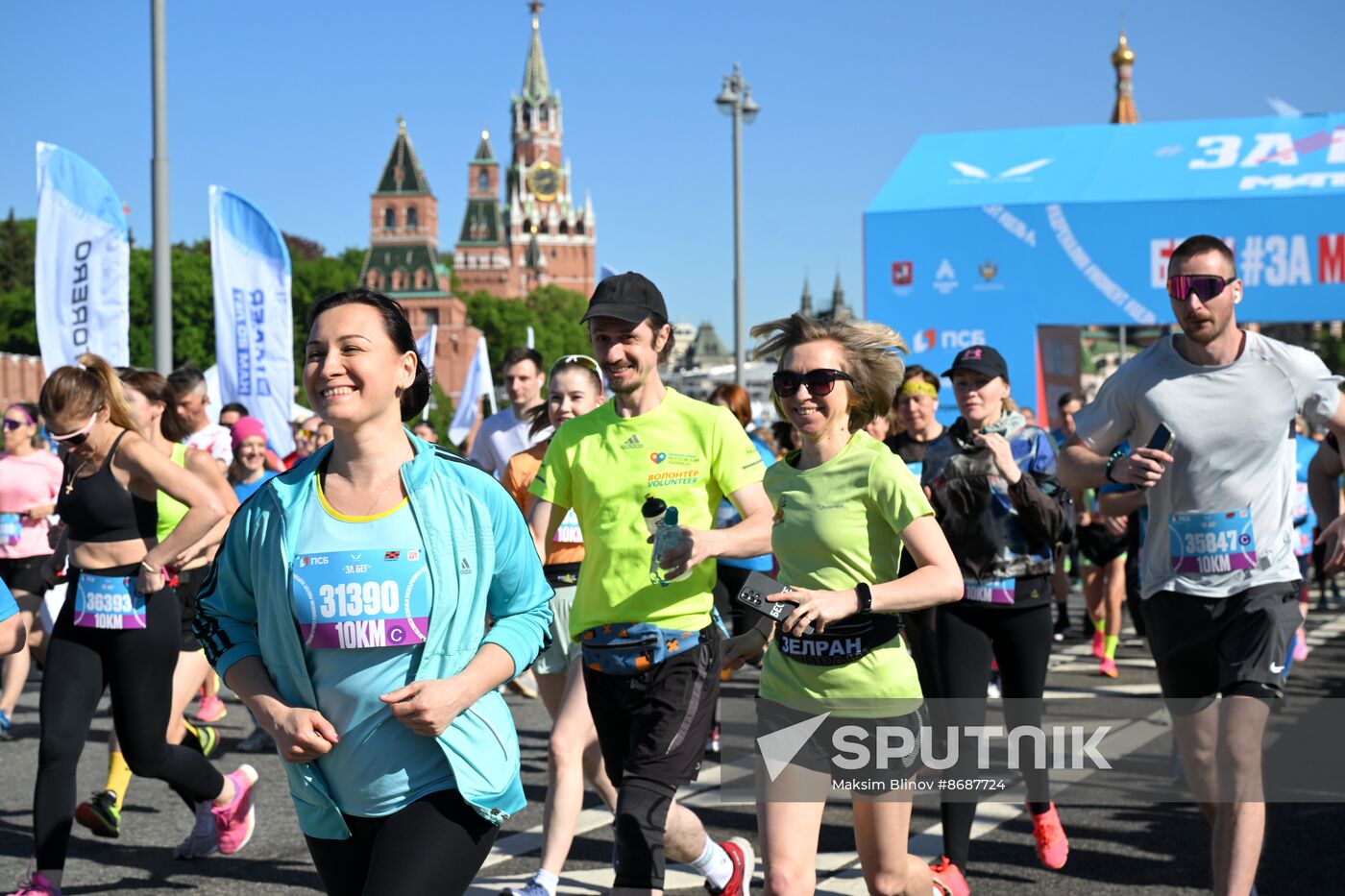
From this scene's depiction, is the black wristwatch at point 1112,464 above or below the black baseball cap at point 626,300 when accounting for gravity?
below

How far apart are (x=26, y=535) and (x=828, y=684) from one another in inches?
285

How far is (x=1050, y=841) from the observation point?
598cm

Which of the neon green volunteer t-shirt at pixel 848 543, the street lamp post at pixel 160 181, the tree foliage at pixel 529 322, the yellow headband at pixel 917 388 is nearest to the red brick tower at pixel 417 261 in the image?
the tree foliage at pixel 529 322

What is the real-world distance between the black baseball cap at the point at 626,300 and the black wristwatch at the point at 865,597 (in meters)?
1.19

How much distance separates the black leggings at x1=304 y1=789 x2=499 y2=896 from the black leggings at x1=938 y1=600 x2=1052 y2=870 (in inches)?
120

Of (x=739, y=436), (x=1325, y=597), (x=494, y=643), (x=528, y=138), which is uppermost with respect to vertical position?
(x=528, y=138)

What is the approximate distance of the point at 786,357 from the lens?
4445mm

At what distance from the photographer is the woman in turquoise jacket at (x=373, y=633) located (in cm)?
300

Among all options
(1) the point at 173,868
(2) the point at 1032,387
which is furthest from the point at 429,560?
(2) the point at 1032,387

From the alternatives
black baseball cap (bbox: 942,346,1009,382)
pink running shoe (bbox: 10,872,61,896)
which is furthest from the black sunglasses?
pink running shoe (bbox: 10,872,61,896)

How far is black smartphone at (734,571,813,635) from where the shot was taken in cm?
387

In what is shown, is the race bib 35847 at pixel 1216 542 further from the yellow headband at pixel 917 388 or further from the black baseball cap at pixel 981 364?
the yellow headband at pixel 917 388

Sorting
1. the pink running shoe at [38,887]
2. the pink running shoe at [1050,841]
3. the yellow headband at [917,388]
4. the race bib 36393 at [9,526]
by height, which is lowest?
the pink running shoe at [1050,841]

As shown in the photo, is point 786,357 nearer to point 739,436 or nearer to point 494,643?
point 739,436
